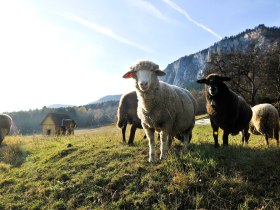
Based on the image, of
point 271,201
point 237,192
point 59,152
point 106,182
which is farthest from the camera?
→ point 59,152

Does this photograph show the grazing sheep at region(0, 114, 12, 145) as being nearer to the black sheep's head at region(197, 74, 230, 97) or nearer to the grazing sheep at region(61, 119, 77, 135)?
the grazing sheep at region(61, 119, 77, 135)

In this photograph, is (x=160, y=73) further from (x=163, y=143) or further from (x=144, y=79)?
(x=163, y=143)

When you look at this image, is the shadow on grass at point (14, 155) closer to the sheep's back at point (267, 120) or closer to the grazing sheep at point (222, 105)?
the grazing sheep at point (222, 105)

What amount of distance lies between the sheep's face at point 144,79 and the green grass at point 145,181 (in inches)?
80.2

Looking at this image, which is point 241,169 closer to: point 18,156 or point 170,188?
point 170,188

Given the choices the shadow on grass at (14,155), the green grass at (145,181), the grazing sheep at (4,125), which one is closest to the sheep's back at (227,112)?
the green grass at (145,181)

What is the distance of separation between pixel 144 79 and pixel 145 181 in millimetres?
2594

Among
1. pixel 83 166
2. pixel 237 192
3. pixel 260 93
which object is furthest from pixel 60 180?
pixel 260 93

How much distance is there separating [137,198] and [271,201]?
2810 millimetres

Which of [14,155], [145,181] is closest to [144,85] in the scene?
[145,181]

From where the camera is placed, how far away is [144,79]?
817 cm

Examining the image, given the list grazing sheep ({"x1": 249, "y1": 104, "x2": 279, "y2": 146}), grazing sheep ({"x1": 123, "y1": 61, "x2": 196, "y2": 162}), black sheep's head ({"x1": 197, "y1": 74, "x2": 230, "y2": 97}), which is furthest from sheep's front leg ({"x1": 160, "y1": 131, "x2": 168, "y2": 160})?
grazing sheep ({"x1": 249, "y1": 104, "x2": 279, "y2": 146})

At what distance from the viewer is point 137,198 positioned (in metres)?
7.07

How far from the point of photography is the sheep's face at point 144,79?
813cm
